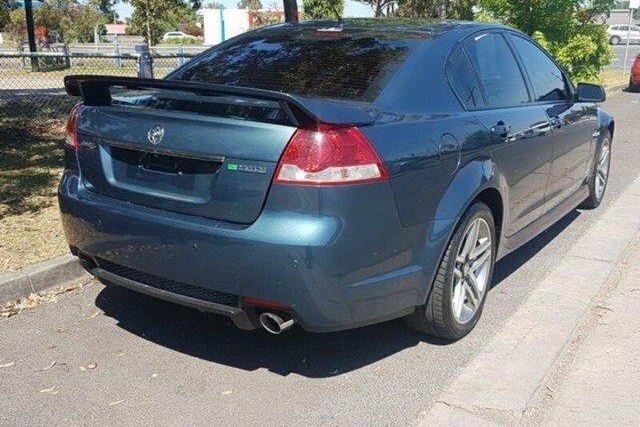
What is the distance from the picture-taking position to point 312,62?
367cm

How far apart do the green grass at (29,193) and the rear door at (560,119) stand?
11.1 ft

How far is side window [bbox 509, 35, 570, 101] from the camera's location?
4.73 meters

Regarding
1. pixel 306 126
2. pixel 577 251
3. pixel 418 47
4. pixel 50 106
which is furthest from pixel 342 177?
pixel 50 106

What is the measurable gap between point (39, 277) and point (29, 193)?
192cm

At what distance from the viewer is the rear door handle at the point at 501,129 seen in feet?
12.4

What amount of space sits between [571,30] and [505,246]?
12035 millimetres

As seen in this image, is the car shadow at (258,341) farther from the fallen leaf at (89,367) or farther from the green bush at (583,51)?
the green bush at (583,51)

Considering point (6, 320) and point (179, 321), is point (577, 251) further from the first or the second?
point (6, 320)

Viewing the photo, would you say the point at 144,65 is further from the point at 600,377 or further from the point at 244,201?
the point at 600,377

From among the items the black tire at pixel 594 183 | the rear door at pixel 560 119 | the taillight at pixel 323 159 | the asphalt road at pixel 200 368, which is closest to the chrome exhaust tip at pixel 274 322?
the asphalt road at pixel 200 368

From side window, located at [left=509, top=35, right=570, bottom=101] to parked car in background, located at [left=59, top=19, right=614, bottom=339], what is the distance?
68 cm

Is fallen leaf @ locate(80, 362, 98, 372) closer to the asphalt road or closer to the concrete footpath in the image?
the asphalt road

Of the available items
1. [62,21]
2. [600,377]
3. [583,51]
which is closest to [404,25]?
[600,377]

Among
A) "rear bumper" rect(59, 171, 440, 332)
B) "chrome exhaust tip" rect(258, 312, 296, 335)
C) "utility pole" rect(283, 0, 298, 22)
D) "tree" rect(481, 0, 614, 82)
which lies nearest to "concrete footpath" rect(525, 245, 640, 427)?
"rear bumper" rect(59, 171, 440, 332)
